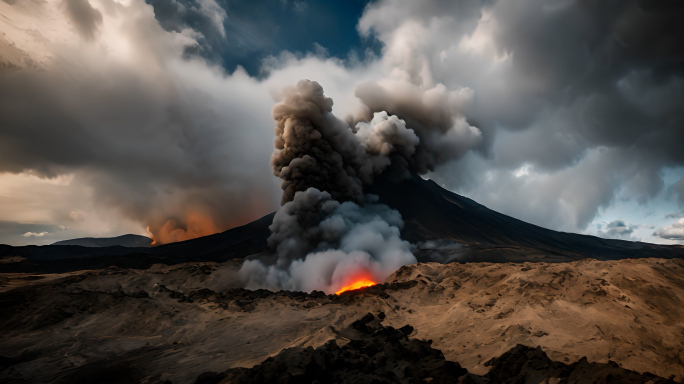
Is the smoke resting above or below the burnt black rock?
above

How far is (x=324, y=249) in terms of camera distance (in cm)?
4506

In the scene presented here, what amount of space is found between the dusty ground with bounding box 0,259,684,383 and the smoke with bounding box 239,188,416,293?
37.0 ft

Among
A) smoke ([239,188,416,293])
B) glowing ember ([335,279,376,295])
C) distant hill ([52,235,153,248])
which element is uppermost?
distant hill ([52,235,153,248])

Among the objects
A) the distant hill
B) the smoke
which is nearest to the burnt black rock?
the smoke

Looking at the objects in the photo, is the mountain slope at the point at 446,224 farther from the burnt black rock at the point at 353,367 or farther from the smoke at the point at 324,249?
the burnt black rock at the point at 353,367

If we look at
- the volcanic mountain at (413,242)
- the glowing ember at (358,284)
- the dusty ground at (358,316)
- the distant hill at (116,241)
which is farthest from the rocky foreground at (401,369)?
the distant hill at (116,241)

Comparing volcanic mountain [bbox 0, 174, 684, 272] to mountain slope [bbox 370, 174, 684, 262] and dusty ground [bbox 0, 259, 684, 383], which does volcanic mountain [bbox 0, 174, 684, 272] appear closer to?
mountain slope [bbox 370, 174, 684, 262]

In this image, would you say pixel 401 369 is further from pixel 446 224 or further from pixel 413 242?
pixel 446 224

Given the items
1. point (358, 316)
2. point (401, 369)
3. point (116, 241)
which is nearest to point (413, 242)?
point (358, 316)

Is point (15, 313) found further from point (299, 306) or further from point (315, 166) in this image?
point (315, 166)

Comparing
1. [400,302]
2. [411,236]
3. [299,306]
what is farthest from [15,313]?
[411,236]

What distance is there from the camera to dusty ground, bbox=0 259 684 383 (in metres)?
12.5

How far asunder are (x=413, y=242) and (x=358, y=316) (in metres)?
42.6

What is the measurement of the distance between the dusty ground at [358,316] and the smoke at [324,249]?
1129 cm
